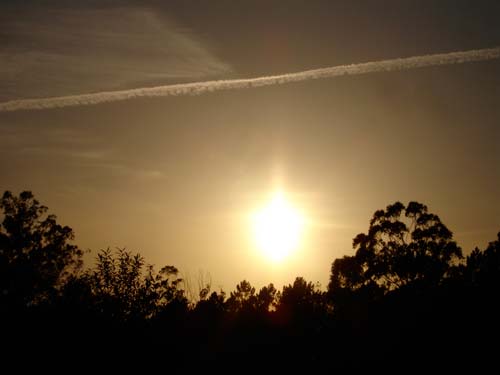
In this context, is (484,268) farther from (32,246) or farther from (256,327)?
(32,246)

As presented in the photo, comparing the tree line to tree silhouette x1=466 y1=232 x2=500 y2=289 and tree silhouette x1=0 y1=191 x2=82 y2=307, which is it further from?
tree silhouette x1=0 y1=191 x2=82 y2=307

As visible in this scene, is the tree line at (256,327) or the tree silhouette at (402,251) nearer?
the tree line at (256,327)

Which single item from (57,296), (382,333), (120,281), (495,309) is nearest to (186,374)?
(120,281)

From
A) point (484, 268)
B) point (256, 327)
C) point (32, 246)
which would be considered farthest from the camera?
point (32, 246)

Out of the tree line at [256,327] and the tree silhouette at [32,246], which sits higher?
the tree silhouette at [32,246]

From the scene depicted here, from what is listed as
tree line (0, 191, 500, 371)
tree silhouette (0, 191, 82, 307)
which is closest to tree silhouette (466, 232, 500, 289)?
tree line (0, 191, 500, 371)

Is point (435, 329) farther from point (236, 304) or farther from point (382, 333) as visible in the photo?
point (236, 304)

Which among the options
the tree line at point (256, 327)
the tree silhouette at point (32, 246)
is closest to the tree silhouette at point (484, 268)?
the tree line at point (256, 327)

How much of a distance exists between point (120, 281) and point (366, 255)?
51276mm

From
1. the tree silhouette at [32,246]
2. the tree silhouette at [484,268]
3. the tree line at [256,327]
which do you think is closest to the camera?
the tree line at [256,327]

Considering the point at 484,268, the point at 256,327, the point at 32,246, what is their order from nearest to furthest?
the point at 256,327 < the point at 484,268 < the point at 32,246

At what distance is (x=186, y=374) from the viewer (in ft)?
88.5

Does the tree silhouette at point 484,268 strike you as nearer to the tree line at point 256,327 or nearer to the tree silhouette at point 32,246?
the tree line at point 256,327

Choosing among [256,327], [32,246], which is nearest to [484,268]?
[256,327]
